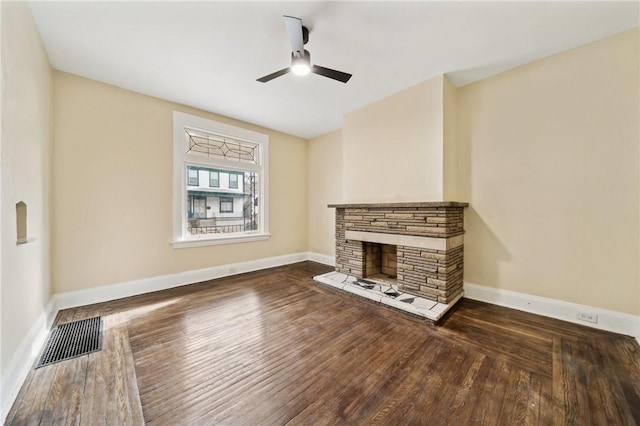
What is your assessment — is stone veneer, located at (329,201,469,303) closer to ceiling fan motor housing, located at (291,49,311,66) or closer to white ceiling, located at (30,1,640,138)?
white ceiling, located at (30,1,640,138)

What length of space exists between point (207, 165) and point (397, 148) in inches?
121

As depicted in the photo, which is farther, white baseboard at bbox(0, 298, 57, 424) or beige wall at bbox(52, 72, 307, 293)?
beige wall at bbox(52, 72, 307, 293)

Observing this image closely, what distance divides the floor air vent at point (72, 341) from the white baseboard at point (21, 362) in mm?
64

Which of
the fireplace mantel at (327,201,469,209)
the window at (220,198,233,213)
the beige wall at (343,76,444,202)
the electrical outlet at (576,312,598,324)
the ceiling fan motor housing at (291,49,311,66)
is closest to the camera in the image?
the ceiling fan motor housing at (291,49,311,66)

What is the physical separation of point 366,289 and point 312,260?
7.56 ft

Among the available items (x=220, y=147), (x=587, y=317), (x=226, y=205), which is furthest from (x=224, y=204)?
(x=587, y=317)

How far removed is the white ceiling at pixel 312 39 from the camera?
6.40 feet

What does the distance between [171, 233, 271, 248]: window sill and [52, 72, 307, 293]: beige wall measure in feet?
0.29

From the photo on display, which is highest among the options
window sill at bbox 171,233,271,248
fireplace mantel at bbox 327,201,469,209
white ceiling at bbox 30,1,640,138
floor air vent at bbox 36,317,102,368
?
white ceiling at bbox 30,1,640,138

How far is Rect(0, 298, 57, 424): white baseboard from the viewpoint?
1397mm

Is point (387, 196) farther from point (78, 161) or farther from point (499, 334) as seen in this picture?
point (78, 161)

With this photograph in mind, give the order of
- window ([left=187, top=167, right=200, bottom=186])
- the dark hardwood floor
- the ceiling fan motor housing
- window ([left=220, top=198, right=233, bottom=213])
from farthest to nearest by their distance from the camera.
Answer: window ([left=220, top=198, right=233, bottom=213])
window ([left=187, top=167, right=200, bottom=186])
the ceiling fan motor housing
the dark hardwood floor

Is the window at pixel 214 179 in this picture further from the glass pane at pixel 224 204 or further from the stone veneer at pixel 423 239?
the stone veneer at pixel 423 239

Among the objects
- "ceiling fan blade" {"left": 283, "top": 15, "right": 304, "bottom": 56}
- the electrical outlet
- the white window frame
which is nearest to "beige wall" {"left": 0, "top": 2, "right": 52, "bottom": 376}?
the white window frame
